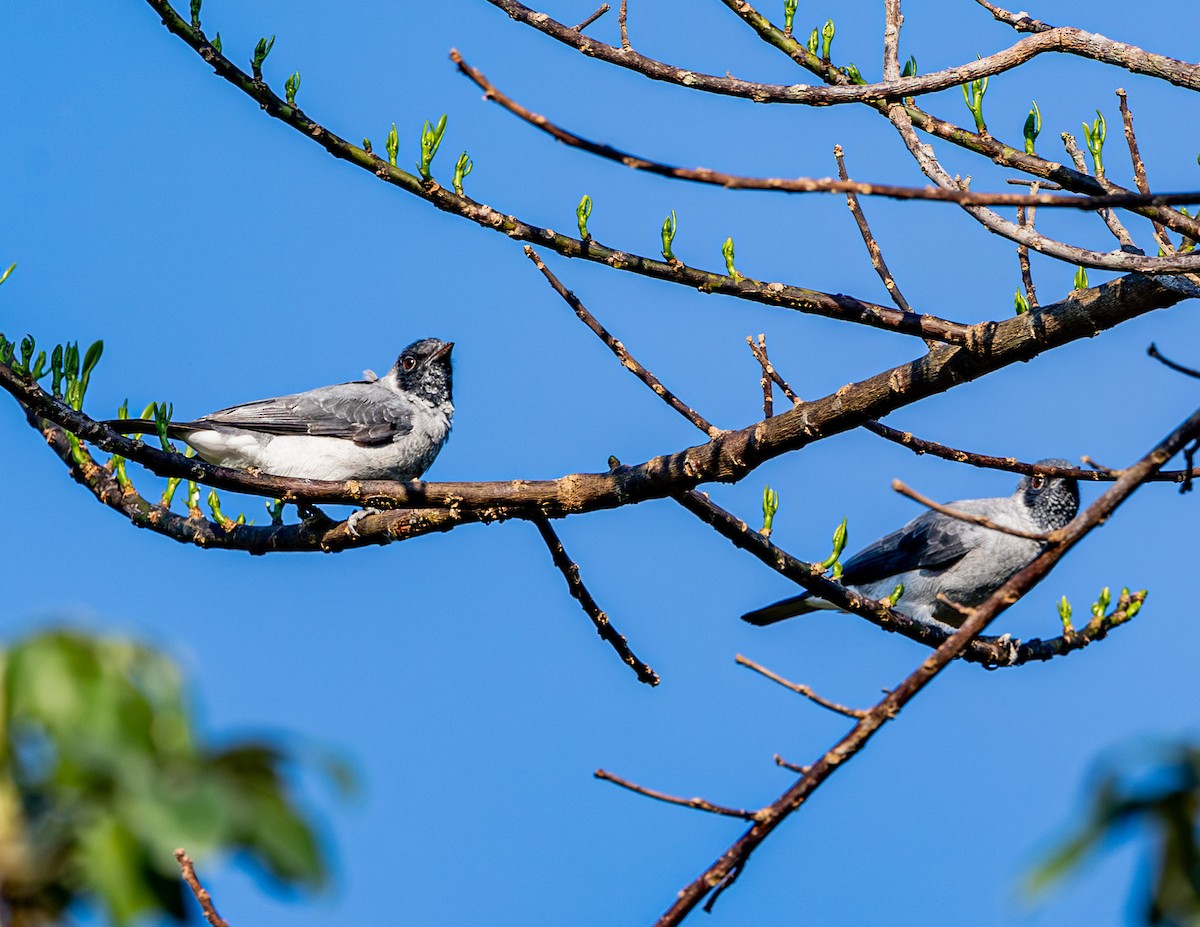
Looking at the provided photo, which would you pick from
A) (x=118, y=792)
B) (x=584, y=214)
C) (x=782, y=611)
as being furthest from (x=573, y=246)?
(x=782, y=611)

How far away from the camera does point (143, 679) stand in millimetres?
1232

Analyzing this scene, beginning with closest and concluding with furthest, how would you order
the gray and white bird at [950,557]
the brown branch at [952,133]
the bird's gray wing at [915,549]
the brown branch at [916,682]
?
1. the brown branch at [916,682]
2. the brown branch at [952,133]
3. the gray and white bird at [950,557]
4. the bird's gray wing at [915,549]

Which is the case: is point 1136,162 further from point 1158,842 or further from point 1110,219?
point 1158,842

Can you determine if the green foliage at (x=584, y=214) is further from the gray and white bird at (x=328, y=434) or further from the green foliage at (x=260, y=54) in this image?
the gray and white bird at (x=328, y=434)

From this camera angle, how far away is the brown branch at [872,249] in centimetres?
480

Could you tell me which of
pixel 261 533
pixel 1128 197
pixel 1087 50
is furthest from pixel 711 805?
pixel 261 533

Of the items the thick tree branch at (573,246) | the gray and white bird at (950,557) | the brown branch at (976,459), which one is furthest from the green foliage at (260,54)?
the gray and white bird at (950,557)

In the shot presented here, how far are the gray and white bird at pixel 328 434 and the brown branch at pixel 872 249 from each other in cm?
414

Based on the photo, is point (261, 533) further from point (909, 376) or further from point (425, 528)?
point (909, 376)

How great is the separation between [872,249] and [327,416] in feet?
14.6

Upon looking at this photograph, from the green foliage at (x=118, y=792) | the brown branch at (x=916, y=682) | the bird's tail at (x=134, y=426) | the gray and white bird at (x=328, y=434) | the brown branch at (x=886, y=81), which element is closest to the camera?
the green foliage at (x=118, y=792)

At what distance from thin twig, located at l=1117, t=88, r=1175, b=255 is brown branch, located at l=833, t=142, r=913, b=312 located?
0.85 metres

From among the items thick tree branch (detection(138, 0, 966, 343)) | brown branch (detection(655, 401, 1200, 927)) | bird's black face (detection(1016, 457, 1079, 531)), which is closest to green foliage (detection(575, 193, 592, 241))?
thick tree branch (detection(138, 0, 966, 343))

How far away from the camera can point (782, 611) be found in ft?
28.9
